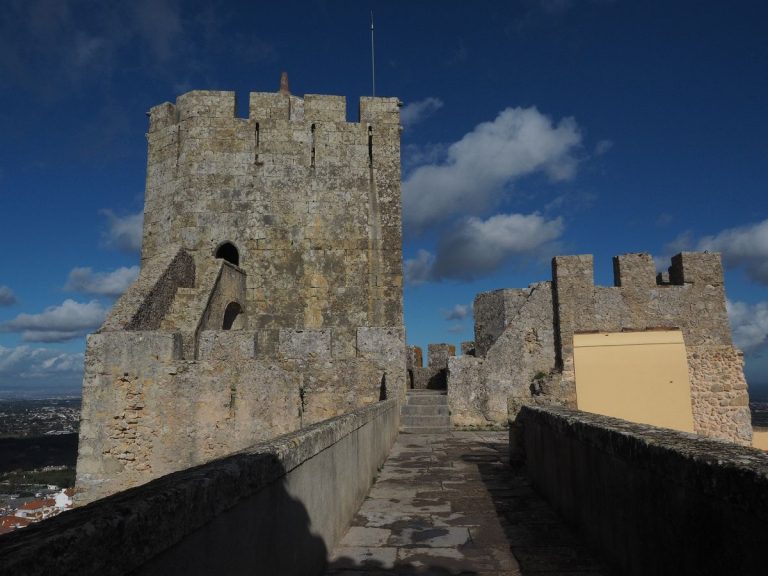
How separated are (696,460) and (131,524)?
2.09 meters

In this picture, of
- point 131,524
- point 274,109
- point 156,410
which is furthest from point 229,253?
point 131,524

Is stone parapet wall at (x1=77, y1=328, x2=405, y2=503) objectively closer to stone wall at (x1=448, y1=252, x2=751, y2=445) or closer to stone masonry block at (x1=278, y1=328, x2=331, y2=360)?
stone masonry block at (x1=278, y1=328, x2=331, y2=360)

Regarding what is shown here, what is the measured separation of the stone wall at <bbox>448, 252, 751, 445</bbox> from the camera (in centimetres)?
1304

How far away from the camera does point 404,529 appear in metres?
4.74

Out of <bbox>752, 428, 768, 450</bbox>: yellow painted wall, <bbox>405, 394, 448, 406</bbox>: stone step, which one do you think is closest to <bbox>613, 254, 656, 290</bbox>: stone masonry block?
<bbox>752, 428, 768, 450</bbox>: yellow painted wall

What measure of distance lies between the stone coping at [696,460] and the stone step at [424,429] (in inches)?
318

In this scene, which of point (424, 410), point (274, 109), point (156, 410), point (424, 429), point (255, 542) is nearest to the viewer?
point (255, 542)

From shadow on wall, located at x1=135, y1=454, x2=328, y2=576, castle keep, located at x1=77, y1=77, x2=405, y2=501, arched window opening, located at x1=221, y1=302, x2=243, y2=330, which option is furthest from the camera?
arched window opening, located at x1=221, y1=302, x2=243, y2=330

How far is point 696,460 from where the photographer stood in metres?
2.24

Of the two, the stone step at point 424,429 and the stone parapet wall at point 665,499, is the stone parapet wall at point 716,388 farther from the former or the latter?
the stone parapet wall at point 665,499

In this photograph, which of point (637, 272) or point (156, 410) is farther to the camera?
point (637, 272)

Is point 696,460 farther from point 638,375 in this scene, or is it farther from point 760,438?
point 760,438

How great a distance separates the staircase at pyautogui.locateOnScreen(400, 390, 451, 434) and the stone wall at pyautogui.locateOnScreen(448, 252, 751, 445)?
1143mm

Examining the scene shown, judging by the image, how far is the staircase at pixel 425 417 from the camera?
11.8 m
